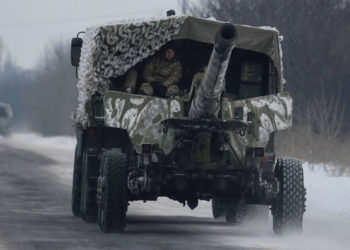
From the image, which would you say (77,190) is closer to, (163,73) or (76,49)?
(76,49)

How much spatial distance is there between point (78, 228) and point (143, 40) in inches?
102

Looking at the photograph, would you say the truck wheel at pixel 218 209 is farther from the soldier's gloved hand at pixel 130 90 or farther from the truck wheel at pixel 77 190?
the soldier's gloved hand at pixel 130 90

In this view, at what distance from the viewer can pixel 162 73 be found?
57.0 ft

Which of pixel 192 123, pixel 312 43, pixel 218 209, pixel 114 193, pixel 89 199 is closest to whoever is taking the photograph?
pixel 192 123

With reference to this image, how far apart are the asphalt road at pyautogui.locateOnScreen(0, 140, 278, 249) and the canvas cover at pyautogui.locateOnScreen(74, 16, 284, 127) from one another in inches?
77.4

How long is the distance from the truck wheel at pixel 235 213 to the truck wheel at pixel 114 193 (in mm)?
2802

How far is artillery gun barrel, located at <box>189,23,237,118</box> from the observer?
14.2m

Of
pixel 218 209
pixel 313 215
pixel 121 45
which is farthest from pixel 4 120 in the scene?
pixel 121 45

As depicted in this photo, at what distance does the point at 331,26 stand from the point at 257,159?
1003 inches

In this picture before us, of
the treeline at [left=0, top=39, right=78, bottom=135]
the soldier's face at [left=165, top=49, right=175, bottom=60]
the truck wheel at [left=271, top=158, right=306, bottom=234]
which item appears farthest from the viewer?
the treeline at [left=0, top=39, right=78, bottom=135]

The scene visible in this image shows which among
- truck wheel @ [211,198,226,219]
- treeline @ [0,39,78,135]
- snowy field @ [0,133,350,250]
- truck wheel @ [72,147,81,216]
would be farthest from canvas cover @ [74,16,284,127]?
treeline @ [0,39,78,135]

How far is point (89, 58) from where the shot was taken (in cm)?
1777

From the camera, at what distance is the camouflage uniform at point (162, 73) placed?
1723 cm

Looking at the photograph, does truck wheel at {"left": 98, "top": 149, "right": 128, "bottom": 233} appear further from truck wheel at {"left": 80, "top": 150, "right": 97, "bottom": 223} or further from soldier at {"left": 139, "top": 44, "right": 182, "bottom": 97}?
truck wheel at {"left": 80, "top": 150, "right": 97, "bottom": 223}
